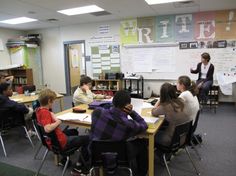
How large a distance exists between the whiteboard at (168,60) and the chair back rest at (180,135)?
3789 millimetres

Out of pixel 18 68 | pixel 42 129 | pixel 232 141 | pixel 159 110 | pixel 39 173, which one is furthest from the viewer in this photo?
pixel 18 68

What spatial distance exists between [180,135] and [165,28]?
4.28 m

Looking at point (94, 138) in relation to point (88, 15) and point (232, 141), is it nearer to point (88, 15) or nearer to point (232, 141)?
point (232, 141)

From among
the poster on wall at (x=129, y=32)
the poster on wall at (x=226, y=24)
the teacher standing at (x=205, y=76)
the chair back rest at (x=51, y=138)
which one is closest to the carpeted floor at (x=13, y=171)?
the chair back rest at (x=51, y=138)

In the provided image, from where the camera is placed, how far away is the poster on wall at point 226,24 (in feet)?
16.9

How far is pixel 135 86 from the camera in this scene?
6.42 m

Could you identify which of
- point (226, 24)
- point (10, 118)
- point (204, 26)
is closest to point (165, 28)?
point (204, 26)

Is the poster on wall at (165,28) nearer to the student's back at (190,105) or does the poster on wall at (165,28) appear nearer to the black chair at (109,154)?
the student's back at (190,105)

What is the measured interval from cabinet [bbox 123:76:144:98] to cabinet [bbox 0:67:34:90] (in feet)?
11.1

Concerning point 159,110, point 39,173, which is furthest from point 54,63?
point 159,110

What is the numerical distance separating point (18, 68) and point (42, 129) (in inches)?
232

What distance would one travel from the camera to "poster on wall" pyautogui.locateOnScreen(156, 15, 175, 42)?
5666 millimetres

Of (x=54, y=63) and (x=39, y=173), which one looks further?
(x=54, y=63)

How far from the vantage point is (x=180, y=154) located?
2.82 metres
